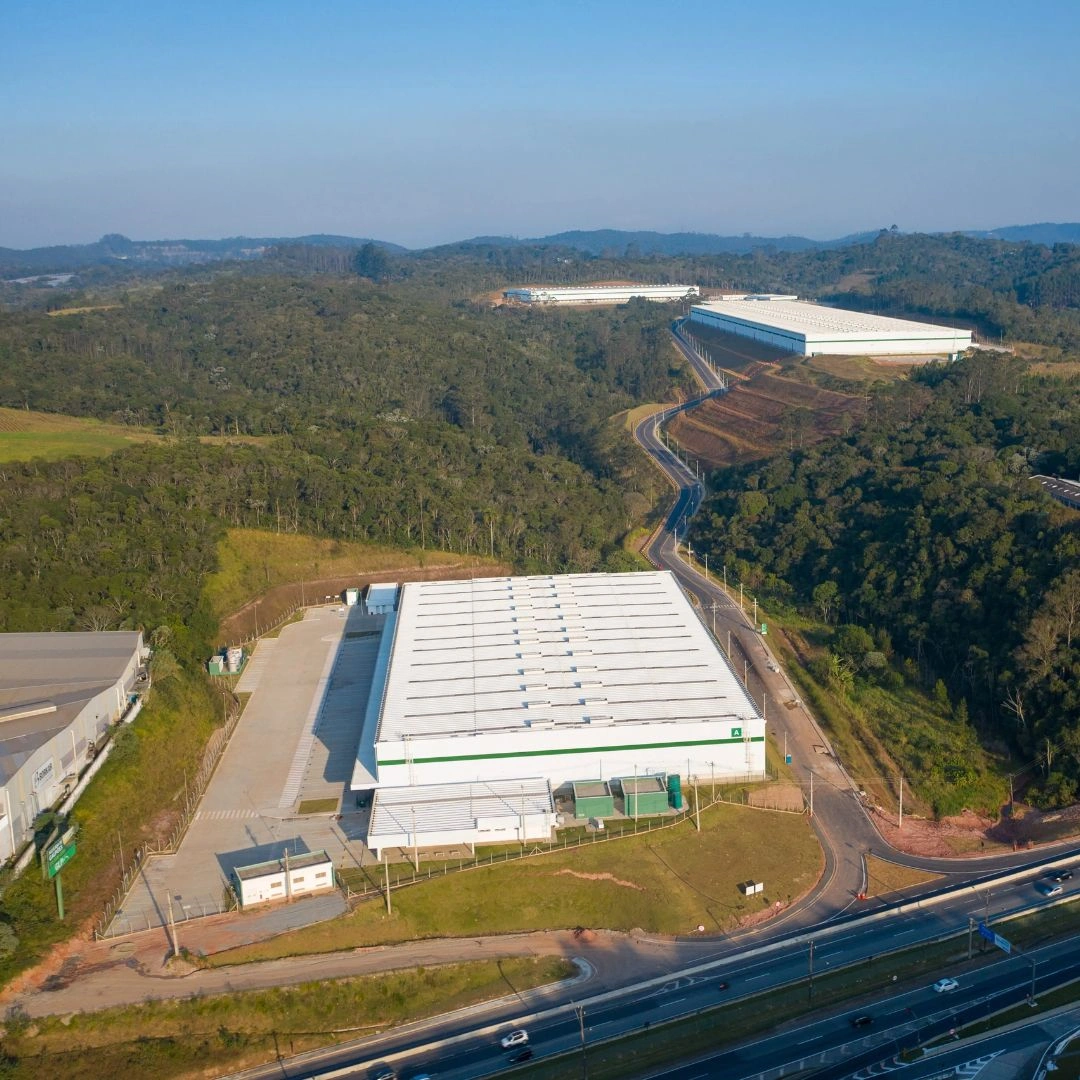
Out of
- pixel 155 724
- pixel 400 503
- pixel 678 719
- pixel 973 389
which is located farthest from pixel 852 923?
pixel 973 389

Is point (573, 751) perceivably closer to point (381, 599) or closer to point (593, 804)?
point (593, 804)

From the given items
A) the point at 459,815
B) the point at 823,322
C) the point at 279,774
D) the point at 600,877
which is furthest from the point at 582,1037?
the point at 823,322

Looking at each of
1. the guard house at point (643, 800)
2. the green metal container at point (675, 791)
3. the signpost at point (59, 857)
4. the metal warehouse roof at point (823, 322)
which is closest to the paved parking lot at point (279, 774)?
the signpost at point (59, 857)

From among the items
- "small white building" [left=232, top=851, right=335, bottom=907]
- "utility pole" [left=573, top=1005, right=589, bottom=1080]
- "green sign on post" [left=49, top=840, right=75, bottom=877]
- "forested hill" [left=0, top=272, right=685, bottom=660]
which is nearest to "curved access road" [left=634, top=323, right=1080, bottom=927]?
"utility pole" [left=573, top=1005, right=589, bottom=1080]

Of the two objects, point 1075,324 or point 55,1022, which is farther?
point 1075,324

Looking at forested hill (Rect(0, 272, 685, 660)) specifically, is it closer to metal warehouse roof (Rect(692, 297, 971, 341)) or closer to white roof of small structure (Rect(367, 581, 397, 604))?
white roof of small structure (Rect(367, 581, 397, 604))

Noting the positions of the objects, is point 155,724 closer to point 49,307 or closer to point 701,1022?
point 701,1022

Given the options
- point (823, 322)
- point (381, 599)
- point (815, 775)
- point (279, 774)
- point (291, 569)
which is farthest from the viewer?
point (823, 322)

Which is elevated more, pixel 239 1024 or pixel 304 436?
pixel 304 436
